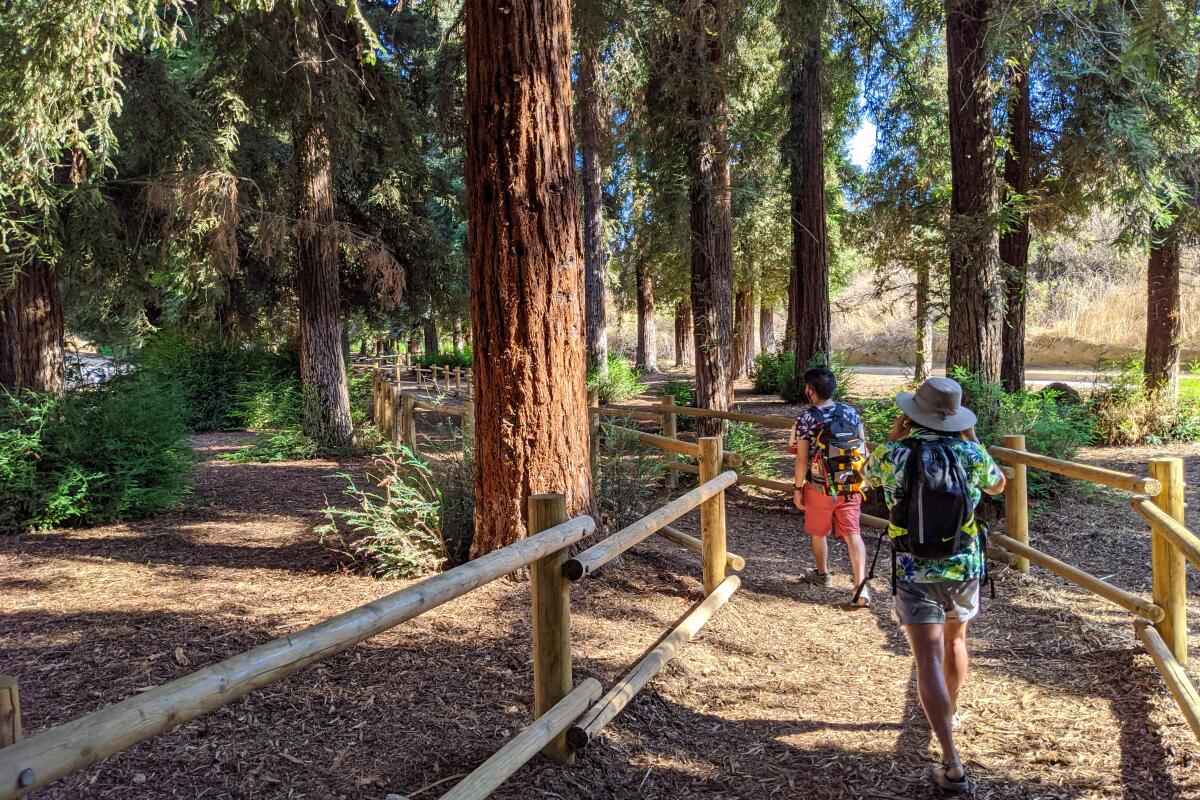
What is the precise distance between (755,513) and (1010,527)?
323cm

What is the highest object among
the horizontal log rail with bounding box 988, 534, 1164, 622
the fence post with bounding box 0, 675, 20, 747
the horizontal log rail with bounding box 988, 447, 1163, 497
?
the fence post with bounding box 0, 675, 20, 747

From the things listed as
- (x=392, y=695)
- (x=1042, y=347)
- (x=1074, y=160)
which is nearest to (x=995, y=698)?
(x=392, y=695)

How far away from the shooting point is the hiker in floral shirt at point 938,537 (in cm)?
342

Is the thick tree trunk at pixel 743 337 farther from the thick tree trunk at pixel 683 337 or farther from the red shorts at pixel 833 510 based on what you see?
the red shorts at pixel 833 510

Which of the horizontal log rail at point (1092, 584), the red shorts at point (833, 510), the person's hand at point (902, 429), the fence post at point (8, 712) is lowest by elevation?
the horizontal log rail at point (1092, 584)

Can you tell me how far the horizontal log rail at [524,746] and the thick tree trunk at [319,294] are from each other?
406 inches

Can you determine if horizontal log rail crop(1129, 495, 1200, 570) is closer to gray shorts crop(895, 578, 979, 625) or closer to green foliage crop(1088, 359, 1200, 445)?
gray shorts crop(895, 578, 979, 625)

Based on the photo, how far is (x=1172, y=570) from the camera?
432 cm

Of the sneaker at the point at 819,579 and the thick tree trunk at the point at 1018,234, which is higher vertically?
the thick tree trunk at the point at 1018,234

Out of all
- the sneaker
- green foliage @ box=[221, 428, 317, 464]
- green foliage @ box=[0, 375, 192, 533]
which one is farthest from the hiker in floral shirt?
green foliage @ box=[221, 428, 317, 464]

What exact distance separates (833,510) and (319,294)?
10.2 meters

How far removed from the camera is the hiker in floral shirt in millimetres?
3416

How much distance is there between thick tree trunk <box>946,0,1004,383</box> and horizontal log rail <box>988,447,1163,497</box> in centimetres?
303

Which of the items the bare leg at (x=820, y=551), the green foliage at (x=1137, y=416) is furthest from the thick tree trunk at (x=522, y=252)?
the green foliage at (x=1137, y=416)
